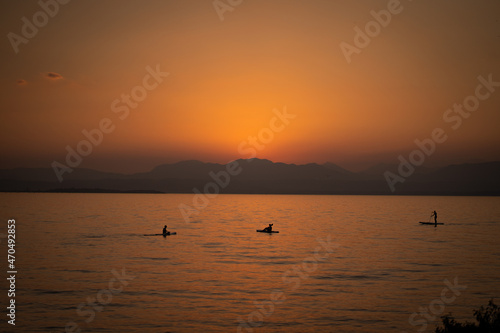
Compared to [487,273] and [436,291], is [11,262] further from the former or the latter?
[487,273]

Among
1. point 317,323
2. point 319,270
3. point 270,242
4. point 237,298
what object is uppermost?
point 270,242

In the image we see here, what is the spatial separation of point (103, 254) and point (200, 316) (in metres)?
27.1

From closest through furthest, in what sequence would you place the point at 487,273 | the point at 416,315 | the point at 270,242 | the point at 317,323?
the point at 317,323, the point at 416,315, the point at 487,273, the point at 270,242

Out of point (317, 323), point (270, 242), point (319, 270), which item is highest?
point (270, 242)

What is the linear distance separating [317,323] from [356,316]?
284 centimetres

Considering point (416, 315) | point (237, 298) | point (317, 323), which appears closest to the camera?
point (317, 323)

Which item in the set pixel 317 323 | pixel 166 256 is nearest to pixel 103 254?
pixel 166 256

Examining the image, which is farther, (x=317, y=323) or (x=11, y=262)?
(x=11, y=262)

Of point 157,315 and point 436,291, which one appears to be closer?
point 157,315

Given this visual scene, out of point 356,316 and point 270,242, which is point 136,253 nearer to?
point 270,242

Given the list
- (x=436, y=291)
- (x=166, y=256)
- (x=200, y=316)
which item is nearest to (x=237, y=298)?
(x=200, y=316)

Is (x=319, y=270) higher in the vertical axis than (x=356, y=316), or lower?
higher

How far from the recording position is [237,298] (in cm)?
3069

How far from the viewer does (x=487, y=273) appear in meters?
40.4
